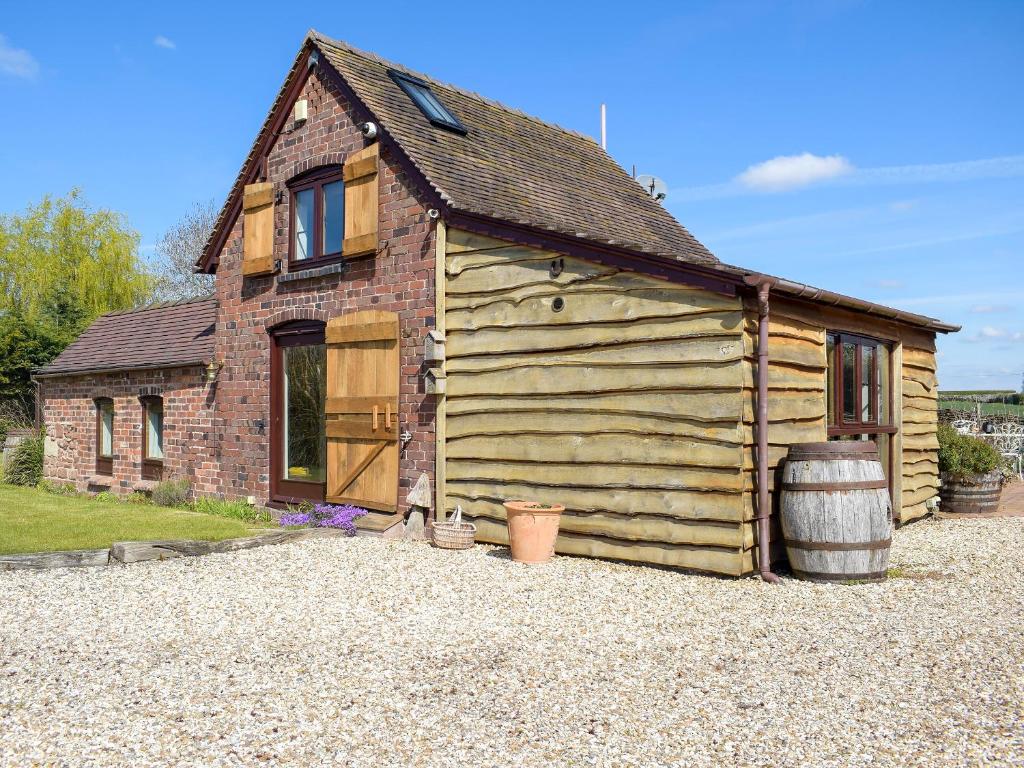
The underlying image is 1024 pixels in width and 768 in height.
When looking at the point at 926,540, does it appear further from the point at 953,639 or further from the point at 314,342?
the point at 314,342

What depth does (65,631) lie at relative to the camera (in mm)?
5852

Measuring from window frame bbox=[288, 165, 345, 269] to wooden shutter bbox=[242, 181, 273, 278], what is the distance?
0.34 m

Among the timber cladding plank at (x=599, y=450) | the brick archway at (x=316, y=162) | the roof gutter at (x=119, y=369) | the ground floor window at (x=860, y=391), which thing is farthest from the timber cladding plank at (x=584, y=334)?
the roof gutter at (x=119, y=369)

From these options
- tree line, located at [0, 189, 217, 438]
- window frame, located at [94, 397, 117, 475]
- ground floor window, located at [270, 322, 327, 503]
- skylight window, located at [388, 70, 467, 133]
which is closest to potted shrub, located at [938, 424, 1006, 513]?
skylight window, located at [388, 70, 467, 133]

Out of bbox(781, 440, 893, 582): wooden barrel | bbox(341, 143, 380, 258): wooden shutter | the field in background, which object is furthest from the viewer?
the field in background

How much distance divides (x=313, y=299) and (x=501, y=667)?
7.55 meters

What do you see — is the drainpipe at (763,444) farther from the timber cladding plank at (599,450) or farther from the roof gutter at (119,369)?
the roof gutter at (119,369)

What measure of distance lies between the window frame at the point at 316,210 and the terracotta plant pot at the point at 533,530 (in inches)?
188

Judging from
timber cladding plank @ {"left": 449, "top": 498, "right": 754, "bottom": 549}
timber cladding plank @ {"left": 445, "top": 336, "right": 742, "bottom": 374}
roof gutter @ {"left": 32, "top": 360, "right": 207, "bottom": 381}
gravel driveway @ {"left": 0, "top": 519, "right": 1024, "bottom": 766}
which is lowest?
gravel driveway @ {"left": 0, "top": 519, "right": 1024, "bottom": 766}

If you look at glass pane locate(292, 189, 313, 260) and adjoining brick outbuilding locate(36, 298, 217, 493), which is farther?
adjoining brick outbuilding locate(36, 298, 217, 493)

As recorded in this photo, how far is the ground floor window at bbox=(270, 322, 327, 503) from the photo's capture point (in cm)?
1151

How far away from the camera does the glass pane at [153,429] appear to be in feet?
47.7

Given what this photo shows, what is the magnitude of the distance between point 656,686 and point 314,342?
8130mm

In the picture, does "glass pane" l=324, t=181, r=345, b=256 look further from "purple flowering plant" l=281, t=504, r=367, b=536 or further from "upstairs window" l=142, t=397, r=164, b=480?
"upstairs window" l=142, t=397, r=164, b=480
